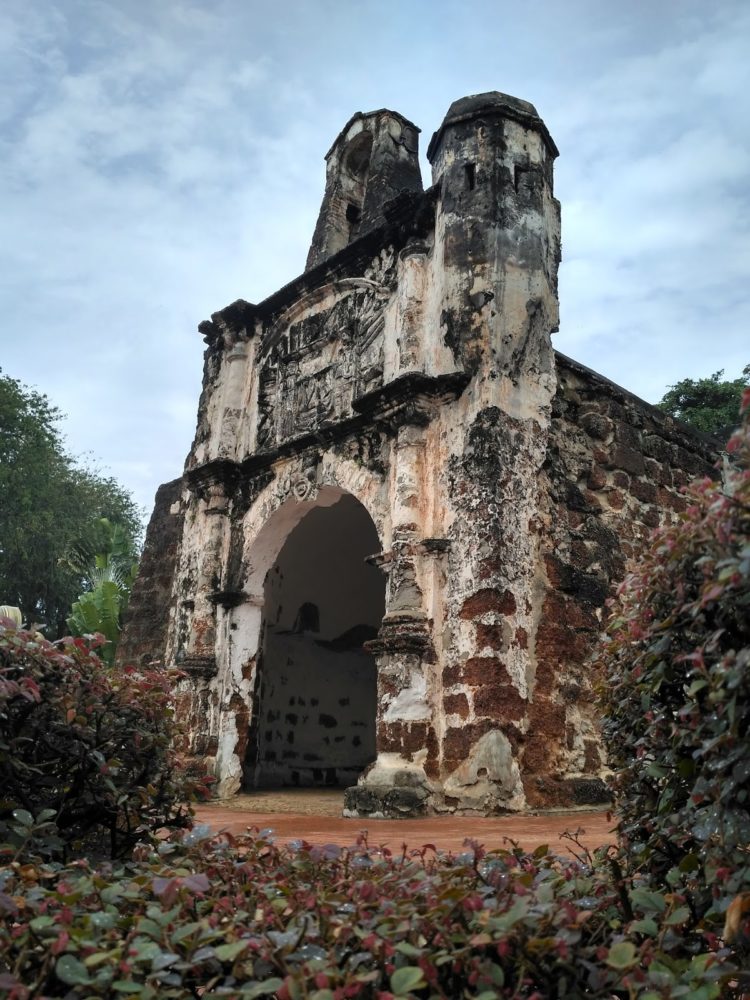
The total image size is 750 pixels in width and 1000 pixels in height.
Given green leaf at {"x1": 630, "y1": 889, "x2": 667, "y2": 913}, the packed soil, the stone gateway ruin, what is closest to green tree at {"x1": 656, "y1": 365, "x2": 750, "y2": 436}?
the stone gateway ruin

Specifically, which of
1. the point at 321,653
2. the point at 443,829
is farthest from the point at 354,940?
the point at 321,653

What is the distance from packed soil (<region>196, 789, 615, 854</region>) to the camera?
390 centimetres

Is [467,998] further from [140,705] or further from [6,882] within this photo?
[140,705]

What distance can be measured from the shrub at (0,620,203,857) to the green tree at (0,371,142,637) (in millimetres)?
19862

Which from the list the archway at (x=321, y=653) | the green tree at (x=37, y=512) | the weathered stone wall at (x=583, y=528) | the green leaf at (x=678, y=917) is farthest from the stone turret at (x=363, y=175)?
the green tree at (x=37, y=512)

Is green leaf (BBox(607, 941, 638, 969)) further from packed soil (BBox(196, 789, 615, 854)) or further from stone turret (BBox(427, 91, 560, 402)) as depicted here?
stone turret (BBox(427, 91, 560, 402))

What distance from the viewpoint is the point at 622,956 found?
1.62m

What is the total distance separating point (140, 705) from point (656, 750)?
6.15 feet

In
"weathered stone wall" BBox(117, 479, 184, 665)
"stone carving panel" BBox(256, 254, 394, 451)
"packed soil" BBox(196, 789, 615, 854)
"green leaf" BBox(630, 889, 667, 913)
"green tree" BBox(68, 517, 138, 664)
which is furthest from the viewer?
"green tree" BBox(68, 517, 138, 664)

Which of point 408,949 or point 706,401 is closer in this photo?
point 408,949

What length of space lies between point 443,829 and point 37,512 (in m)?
21.2

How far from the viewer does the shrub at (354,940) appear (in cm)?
158

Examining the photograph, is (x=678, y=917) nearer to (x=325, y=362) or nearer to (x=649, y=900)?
(x=649, y=900)

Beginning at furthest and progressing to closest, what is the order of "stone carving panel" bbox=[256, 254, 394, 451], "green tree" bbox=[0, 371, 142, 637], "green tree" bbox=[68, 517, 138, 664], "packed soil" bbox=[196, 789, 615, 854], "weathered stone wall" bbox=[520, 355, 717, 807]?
"green tree" bbox=[0, 371, 142, 637] < "green tree" bbox=[68, 517, 138, 664] < "stone carving panel" bbox=[256, 254, 394, 451] < "weathered stone wall" bbox=[520, 355, 717, 807] < "packed soil" bbox=[196, 789, 615, 854]
